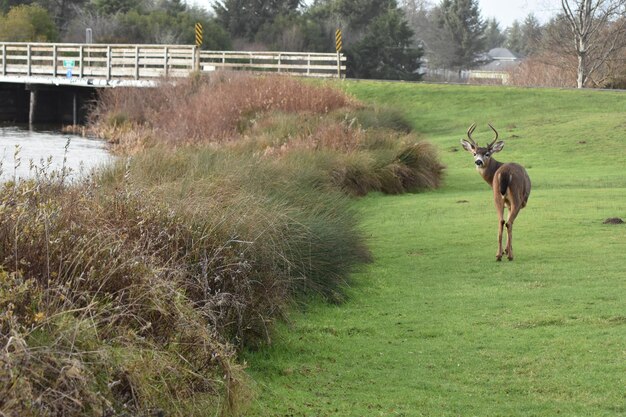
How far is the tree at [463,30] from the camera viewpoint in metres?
97.3

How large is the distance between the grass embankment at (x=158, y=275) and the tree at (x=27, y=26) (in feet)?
191

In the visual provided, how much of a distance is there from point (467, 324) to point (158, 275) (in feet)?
12.8

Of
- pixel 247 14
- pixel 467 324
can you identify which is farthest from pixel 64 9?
pixel 467 324

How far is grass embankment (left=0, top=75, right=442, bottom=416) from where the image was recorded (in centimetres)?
522

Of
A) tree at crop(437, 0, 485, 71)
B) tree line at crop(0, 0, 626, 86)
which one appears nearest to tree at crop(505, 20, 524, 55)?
tree at crop(437, 0, 485, 71)

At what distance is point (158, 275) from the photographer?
6.74 meters

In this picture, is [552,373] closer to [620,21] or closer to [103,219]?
[103,219]

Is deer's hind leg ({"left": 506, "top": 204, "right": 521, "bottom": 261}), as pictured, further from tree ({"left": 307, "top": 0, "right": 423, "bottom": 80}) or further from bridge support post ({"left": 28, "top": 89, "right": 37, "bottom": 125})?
tree ({"left": 307, "top": 0, "right": 423, "bottom": 80})

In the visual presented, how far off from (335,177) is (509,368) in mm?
11281

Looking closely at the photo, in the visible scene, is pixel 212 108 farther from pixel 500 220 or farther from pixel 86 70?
pixel 86 70

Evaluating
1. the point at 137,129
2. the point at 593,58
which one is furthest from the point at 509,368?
the point at 593,58

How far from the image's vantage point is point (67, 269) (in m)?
Result: 6.41

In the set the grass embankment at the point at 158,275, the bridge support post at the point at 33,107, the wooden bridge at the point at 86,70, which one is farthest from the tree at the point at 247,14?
the grass embankment at the point at 158,275

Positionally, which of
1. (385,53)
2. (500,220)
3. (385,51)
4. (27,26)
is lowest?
(500,220)
